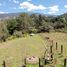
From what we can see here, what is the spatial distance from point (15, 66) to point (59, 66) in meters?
4.79

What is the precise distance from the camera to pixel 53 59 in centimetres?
2112

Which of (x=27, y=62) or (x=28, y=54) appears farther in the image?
(x=28, y=54)

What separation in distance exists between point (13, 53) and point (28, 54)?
93.1 inches

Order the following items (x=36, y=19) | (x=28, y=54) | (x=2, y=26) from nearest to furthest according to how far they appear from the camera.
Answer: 1. (x=28, y=54)
2. (x=2, y=26)
3. (x=36, y=19)

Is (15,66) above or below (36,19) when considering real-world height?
below

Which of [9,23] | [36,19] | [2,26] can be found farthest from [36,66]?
[36,19]

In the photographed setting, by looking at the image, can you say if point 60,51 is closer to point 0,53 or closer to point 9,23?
point 0,53

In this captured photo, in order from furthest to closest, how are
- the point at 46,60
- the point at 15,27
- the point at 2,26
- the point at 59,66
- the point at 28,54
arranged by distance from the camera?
the point at 15,27
the point at 2,26
the point at 28,54
the point at 46,60
the point at 59,66

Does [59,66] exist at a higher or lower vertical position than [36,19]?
lower

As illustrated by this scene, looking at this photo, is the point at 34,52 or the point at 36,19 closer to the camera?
the point at 34,52

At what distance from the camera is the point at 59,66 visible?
1889 centimetres

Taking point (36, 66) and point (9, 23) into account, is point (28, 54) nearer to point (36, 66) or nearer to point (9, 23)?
point (36, 66)

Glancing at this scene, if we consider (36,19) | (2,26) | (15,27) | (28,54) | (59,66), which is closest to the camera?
(59,66)

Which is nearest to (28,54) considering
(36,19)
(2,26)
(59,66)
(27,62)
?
(27,62)
